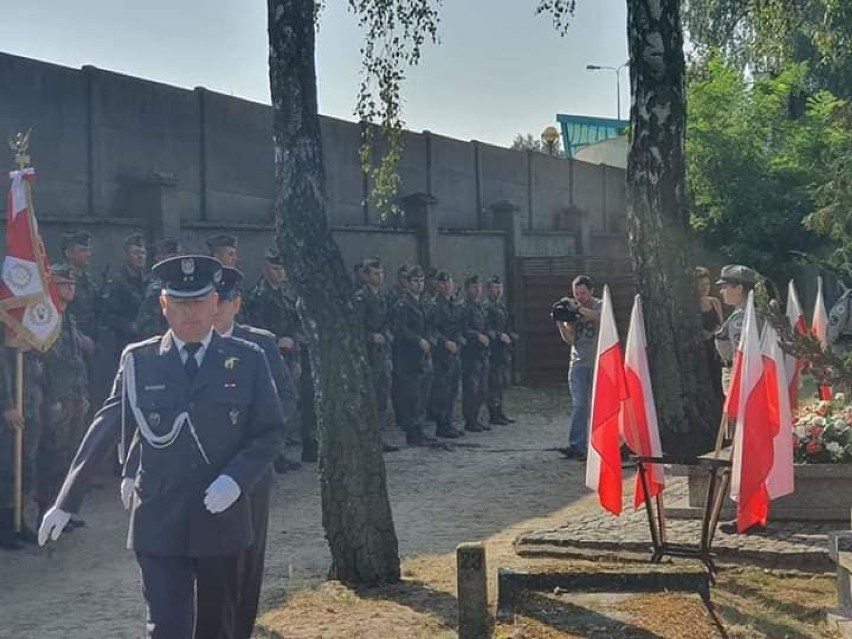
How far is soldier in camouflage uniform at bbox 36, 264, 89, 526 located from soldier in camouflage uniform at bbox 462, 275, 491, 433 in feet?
20.4

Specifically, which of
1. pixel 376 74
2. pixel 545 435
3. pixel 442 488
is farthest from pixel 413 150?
pixel 376 74

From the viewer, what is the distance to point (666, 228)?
31.6 feet

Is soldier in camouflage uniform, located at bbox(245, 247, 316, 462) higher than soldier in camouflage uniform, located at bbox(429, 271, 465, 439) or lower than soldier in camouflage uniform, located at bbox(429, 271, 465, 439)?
higher

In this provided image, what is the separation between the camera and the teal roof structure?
47.7m

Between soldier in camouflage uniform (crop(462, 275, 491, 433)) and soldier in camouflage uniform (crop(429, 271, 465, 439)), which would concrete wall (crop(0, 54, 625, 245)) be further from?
soldier in camouflage uniform (crop(462, 275, 491, 433))

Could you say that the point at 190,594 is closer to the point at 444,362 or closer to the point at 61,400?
the point at 61,400

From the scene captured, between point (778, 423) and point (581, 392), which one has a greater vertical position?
point (778, 423)

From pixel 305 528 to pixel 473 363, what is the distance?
250 inches

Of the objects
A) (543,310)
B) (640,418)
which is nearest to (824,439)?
(640,418)

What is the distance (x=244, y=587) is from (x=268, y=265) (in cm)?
690

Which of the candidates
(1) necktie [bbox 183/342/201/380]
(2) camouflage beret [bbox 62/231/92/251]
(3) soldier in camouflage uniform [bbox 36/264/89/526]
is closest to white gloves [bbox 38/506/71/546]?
(1) necktie [bbox 183/342/201/380]

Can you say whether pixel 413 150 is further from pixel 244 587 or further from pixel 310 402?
pixel 244 587

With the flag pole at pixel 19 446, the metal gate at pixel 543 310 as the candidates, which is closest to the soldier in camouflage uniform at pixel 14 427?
the flag pole at pixel 19 446

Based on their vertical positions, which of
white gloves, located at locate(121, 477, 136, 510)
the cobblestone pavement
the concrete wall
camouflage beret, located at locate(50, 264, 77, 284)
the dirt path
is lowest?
the dirt path
